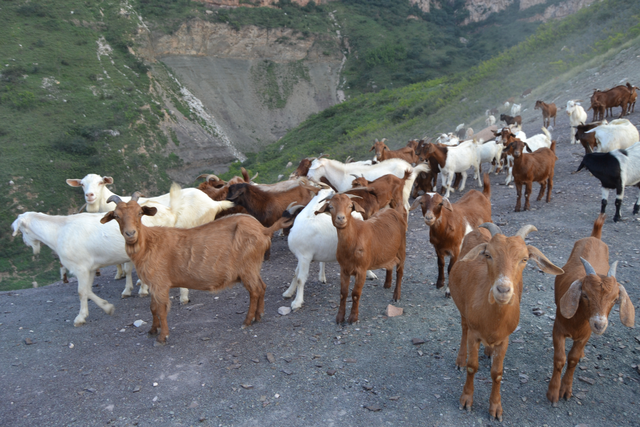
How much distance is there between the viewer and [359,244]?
223 inches

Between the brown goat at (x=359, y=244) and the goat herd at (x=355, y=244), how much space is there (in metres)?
0.02

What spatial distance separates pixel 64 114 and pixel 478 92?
3301 centimetres

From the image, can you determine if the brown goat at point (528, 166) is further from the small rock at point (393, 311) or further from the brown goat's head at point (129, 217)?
the brown goat's head at point (129, 217)

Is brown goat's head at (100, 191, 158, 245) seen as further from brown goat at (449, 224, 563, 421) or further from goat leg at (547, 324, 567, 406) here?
goat leg at (547, 324, 567, 406)

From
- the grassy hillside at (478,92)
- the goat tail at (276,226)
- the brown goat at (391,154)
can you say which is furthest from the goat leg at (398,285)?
the grassy hillside at (478,92)

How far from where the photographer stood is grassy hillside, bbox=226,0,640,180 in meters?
25.7

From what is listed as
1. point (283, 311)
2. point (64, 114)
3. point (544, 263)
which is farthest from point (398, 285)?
point (64, 114)

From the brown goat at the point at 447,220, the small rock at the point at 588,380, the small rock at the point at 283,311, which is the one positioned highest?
the brown goat at the point at 447,220

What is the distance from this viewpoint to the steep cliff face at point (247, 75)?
48500mm

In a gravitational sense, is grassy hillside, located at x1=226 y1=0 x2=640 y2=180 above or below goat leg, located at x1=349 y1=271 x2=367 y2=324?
above

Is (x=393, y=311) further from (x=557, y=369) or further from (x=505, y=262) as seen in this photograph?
(x=505, y=262)

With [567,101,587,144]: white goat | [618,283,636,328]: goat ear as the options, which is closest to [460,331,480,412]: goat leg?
[618,283,636,328]: goat ear

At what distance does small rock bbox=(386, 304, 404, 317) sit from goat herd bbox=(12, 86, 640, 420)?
15.2 inches

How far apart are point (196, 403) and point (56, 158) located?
109ft
